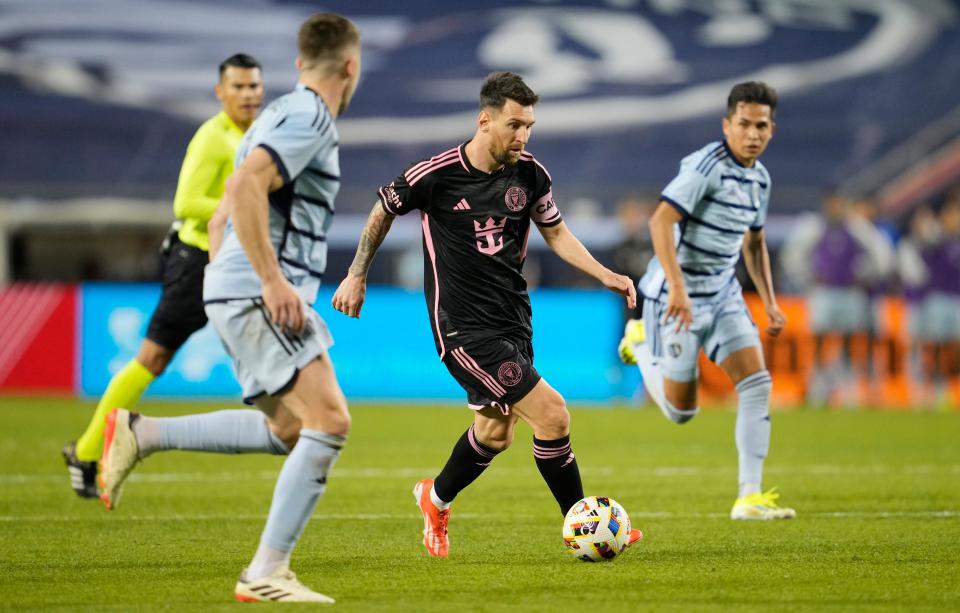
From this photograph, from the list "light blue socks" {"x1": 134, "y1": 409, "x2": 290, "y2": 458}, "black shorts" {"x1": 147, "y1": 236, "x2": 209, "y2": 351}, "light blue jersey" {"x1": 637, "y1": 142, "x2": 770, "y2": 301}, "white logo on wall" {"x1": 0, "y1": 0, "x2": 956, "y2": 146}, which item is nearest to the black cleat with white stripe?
"black shorts" {"x1": 147, "y1": 236, "x2": 209, "y2": 351}

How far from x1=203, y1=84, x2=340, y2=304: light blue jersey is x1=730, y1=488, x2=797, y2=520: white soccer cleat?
3242mm

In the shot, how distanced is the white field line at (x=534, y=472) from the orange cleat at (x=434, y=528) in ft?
10.5

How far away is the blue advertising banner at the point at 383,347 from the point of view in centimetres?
1667

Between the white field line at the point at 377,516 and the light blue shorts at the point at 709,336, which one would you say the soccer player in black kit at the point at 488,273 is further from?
the light blue shorts at the point at 709,336

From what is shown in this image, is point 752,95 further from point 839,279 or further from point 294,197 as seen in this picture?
point 839,279

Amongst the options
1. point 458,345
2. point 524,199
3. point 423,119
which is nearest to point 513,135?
point 524,199

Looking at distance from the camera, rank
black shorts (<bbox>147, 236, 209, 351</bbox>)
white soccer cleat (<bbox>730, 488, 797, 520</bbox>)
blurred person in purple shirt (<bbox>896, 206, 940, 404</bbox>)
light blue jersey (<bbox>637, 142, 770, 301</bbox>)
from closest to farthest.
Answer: white soccer cleat (<bbox>730, 488, 797, 520</bbox>) < light blue jersey (<bbox>637, 142, 770, 301</bbox>) < black shorts (<bbox>147, 236, 209, 351</bbox>) < blurred person in purple shirt (<bbox>896, 206, 940, 404</bbox>)

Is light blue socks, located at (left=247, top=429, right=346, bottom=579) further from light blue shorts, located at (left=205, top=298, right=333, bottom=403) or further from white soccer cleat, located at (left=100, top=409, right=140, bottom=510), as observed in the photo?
white soccer cleat, located at (left=100, top=409, right=140, bottom=510)

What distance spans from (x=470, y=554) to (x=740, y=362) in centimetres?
234

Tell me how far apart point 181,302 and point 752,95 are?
3.35 metres

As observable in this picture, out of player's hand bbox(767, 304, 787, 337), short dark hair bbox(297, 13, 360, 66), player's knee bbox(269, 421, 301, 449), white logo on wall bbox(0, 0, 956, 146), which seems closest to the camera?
short dark hair bbox(297, 13, 360, 66)

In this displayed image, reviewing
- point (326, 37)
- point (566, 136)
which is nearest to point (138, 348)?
point (566, 136)

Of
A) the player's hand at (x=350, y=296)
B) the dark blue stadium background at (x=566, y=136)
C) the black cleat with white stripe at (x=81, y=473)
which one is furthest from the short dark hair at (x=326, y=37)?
the dark blue stadium background at (x=566, y=136)

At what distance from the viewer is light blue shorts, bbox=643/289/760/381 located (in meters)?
8.04
